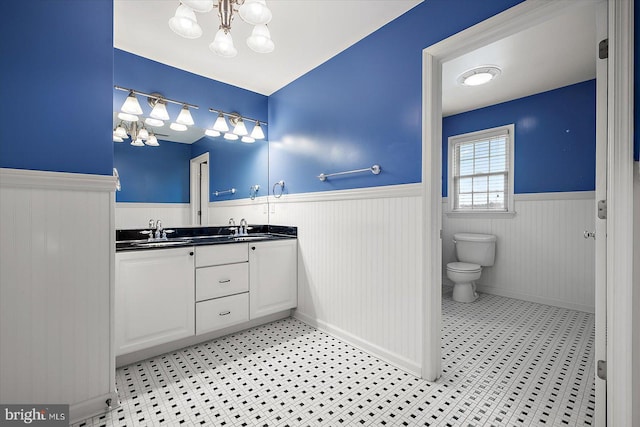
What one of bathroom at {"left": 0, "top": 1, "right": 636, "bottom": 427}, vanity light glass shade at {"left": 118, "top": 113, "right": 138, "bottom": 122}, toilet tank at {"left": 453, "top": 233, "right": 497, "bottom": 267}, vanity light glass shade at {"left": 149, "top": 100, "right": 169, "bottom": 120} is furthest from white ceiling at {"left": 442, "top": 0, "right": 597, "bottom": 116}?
vanity light glass shade at {"left": 118, "top": 113, "right": 138, "bottom": 122}

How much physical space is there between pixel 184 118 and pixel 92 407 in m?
2.14

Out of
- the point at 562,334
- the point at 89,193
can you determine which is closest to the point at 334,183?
the point at 89,193

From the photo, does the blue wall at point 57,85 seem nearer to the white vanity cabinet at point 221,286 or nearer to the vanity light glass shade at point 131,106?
the vanity light glass shade at point 131,106

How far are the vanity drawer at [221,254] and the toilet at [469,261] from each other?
234 cm

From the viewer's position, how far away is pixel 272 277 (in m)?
2.66

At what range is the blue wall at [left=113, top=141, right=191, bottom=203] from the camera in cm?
231

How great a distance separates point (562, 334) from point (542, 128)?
7.01 feet

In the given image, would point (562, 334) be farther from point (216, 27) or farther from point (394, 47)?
point (216, 27)

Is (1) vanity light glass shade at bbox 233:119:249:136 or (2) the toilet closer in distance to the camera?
(1) vanity light glass shade at bbox 233:119:249:136

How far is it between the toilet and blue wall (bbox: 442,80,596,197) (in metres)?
0.71

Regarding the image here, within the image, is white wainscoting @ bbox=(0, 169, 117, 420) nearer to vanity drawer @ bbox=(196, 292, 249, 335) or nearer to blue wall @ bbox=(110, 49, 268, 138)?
vanity drawer @ bbox=(196, 292, 249, 335)

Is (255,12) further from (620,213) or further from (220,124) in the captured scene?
(620,213)

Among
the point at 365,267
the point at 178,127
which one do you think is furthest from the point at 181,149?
the point at 365,267

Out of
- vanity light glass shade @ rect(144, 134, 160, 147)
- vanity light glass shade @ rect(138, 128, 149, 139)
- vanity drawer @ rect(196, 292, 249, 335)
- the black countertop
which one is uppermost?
vanity light glass shade @ rect(138, 128, 149, 139)
